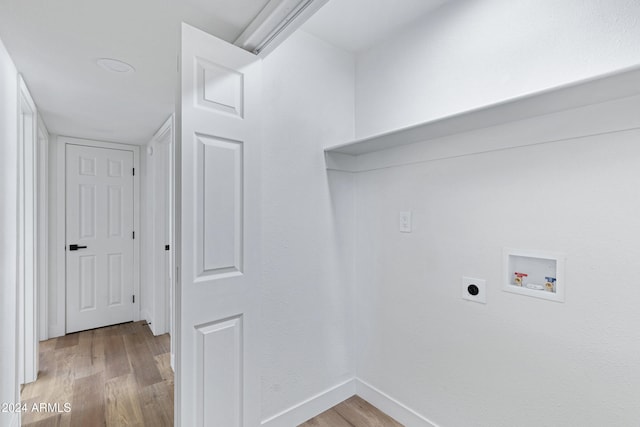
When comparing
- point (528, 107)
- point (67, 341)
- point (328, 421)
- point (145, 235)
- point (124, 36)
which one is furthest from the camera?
→ point (145, 235)

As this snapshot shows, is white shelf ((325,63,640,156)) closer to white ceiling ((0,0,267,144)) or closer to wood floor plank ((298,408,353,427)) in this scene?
white ceiling ((0,0,267,144))

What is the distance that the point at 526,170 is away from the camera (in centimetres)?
136

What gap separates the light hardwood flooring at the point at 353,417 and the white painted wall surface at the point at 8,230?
5.46 feet

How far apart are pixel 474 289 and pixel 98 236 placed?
3.90 m

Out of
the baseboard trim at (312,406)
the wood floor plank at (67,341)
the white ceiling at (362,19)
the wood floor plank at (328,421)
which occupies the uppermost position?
the white ceiling at (362,19)

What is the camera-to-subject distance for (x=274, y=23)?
132 centimetres

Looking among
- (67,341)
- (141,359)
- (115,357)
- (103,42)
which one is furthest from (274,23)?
(67,341)

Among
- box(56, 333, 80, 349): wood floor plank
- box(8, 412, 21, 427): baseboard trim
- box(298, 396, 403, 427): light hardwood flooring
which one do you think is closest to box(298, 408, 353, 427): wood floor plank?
box(298, 396, 403, 427): light hardwood flooring

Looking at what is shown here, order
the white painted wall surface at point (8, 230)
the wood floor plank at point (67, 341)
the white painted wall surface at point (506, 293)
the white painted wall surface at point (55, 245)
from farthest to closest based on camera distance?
1. the white painted wall surface at point (55, 245)
2. the wood floor plank at point (67, 341)
3. the white painted wall surface at point (8, 230)
4. the white painted wall surface at point (506, 293)

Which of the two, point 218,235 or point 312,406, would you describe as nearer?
point 218,235

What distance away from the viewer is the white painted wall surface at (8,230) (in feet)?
4.87

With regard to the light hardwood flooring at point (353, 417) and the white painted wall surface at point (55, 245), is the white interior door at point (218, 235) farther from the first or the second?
the white painted wall surface at point (55, 245)

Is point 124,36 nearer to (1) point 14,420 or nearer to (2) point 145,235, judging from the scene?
(1) point 14,420

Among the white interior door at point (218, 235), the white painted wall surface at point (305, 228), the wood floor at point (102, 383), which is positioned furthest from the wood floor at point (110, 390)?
the white interior door at point (218, 235)
